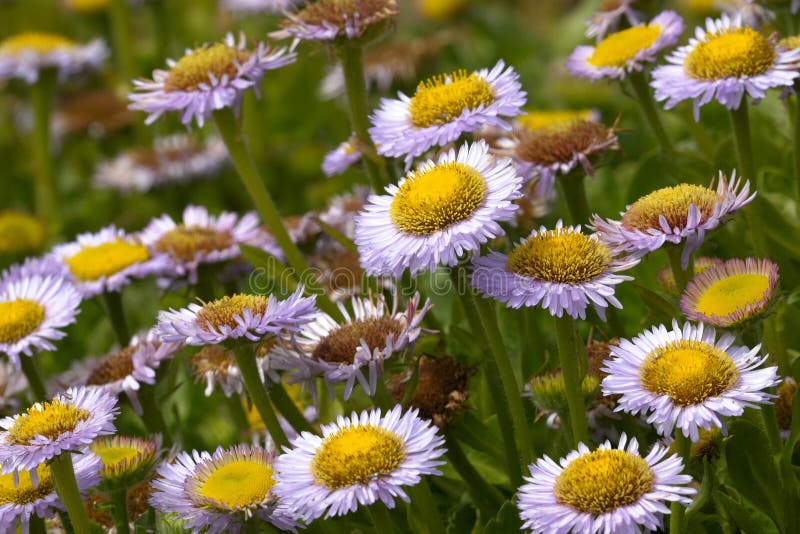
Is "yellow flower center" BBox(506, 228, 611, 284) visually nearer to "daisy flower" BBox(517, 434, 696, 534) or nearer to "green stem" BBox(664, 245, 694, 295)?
"green stem" BBox(664, 245, 694, 295)

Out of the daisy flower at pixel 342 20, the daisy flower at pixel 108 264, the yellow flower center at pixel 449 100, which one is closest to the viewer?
the yellow flower center at pixel 449 100

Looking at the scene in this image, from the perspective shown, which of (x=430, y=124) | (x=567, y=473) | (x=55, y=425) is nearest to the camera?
(x=567, y=473)

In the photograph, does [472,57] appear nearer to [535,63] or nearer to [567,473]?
[535,63]

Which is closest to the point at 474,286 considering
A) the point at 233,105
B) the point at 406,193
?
the point at 406,193

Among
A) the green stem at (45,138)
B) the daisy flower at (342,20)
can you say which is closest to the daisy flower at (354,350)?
the daisy flower at (342,20)

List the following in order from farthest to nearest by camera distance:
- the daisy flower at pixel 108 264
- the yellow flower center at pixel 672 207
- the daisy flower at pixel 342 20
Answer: the daisy flower at pixel 108 264
the daisy flower at pixel 342 20
the yellow flower center at pixel 672 207

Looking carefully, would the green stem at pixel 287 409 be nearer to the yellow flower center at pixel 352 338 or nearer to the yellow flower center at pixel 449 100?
the yellow flower center at pixel 352 338

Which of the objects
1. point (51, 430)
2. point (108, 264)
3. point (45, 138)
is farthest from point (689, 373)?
point (45, 138)
